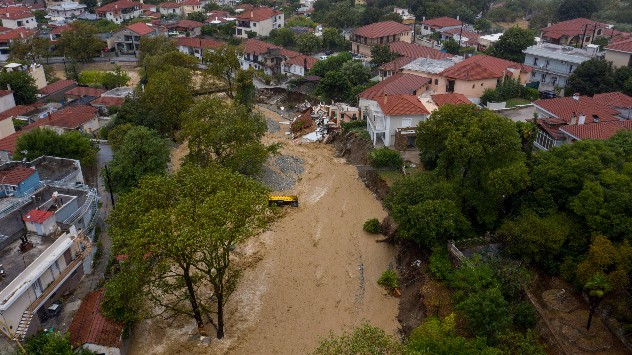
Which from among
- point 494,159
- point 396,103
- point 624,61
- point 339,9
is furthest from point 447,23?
point 494,159

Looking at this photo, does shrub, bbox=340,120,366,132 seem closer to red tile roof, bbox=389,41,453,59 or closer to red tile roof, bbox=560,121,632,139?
red tile roof, bbox=389,41,453,59

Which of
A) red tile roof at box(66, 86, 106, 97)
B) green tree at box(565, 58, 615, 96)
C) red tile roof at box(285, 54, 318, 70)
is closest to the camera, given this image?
green tree at box(565, 58, 615, 96)

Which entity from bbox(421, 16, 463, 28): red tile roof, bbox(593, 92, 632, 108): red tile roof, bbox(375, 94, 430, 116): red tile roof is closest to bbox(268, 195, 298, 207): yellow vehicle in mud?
bbox(375, 94, 430, 116): red tile roof

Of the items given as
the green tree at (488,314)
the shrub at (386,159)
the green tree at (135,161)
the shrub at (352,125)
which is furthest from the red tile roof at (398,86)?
the green tree at (488,314)

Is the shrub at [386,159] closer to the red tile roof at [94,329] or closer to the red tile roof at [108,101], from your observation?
the red tile roof at [94,329]

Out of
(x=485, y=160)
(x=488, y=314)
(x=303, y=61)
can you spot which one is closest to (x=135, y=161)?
(x=485, y=160)

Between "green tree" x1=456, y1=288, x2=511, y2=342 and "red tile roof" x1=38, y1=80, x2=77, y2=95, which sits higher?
"red tile roof" x1=38, y1=80, x2=77, y2=95

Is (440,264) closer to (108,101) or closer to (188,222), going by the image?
(188,222)
